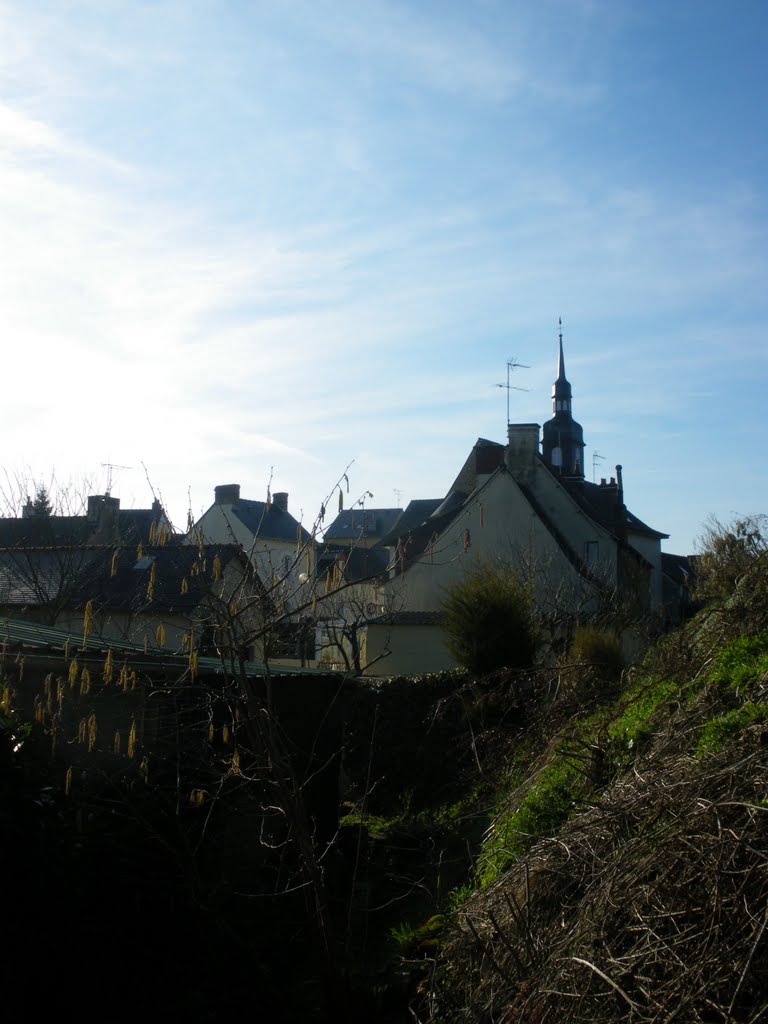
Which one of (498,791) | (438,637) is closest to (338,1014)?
(498,791)

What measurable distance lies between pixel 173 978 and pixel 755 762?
471 centimetres

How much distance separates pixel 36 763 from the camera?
6832 millimetres

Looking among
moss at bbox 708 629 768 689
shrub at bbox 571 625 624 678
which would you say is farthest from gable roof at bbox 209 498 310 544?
moss at bbox 708 629 768 689

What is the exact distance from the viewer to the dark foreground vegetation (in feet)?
12.9

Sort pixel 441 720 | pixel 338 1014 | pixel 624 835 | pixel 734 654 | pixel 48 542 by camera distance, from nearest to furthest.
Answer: pixel 624 835
pixel 338 1014
pixel 734 654
pixel 441 720
pixel 48 542

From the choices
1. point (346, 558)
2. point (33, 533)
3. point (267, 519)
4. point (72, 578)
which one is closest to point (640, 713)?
point (346, 558)

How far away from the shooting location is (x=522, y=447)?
3212 cm

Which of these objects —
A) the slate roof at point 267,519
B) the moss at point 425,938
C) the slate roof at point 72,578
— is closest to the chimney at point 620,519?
the slate roof at point 267,519

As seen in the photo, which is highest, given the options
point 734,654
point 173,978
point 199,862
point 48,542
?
point 48,542

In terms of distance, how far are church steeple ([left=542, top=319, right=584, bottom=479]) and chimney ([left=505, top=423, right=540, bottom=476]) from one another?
30262mm

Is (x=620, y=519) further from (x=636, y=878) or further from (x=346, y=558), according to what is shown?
(x=636, y=878)

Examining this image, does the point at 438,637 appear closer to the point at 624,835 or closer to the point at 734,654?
the point at 734,654

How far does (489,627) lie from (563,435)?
161 ft

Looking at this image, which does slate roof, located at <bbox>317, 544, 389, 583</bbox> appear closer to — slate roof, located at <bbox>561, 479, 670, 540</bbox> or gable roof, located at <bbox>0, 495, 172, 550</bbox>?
gable roof, located at <bbox>0, 495, 172, 550</bbox>
